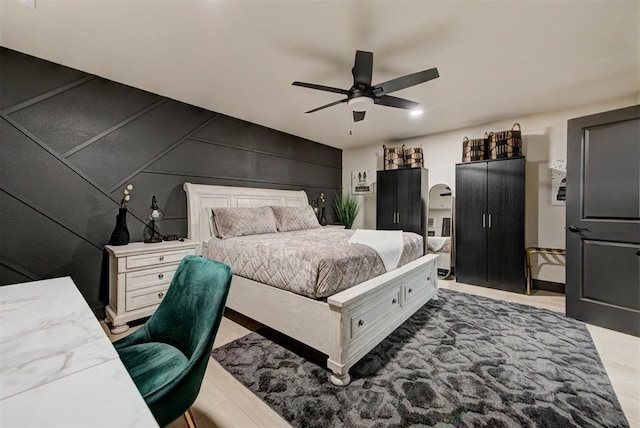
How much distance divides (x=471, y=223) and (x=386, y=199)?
1.48 metres

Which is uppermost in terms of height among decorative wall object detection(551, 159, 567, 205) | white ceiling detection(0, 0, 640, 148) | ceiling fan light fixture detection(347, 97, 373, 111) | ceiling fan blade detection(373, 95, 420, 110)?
white ceiling detection(0, 0, 640, 148)

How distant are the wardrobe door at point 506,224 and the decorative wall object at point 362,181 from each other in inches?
90.5

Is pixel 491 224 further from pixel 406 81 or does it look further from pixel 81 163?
pixel 81 163

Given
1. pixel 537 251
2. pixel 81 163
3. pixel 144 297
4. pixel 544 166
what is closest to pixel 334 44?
pixel 81 163

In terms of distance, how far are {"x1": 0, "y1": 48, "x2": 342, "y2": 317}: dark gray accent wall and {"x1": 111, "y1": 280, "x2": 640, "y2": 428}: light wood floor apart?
A: 104 cm

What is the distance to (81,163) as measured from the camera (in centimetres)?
263

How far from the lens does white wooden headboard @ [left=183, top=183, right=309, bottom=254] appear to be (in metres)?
3.32

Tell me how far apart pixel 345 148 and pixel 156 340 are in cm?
539

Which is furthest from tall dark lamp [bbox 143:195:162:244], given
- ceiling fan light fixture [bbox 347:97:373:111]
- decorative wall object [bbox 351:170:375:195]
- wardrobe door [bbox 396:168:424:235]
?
decorative wall object [bbox 351:170:375:195]

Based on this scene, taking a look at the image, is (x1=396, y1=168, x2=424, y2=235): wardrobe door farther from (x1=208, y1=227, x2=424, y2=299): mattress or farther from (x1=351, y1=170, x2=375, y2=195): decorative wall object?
(x1=208, y1=227, x2=424, y2=299): mattress

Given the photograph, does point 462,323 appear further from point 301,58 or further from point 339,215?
point 339,215

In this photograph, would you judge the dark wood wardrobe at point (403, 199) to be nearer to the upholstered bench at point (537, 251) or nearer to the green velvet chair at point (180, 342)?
the upholstered bench at point (537, 251)

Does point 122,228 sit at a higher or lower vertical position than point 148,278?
higher

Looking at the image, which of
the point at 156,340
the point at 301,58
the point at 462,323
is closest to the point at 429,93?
the point at 301,58
